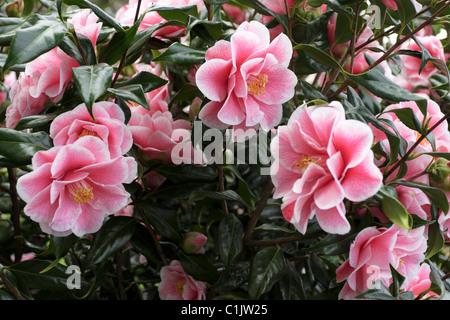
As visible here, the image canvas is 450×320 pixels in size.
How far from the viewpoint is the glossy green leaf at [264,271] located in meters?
0.78

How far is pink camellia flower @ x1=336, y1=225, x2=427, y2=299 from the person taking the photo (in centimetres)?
70

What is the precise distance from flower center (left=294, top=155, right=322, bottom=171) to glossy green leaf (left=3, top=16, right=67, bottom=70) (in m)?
0.35

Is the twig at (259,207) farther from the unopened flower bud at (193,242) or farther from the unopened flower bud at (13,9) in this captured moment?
the unopened flower bud at (13,9)

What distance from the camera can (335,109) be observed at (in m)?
0.59

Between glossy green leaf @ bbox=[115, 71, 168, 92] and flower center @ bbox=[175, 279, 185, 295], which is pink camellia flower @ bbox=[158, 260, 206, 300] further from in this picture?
glossy green leaf @ bbox=[115, 71, 168, 92]

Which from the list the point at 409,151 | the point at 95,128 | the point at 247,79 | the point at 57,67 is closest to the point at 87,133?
the point at 95,128

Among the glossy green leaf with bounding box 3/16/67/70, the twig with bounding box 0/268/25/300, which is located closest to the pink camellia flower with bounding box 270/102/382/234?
the glossy green leaf with bounding box 3/16/67/70

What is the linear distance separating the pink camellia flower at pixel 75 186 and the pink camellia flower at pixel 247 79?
15 cm

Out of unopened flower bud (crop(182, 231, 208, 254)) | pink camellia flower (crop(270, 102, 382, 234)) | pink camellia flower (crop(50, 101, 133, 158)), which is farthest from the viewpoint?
unopened flower bud (crop(182, 231, 208, 254))

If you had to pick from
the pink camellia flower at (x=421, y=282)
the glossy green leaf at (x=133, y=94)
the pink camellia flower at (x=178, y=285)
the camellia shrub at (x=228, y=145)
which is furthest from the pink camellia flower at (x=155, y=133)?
the pink camellia flower at (x=421, y=282)

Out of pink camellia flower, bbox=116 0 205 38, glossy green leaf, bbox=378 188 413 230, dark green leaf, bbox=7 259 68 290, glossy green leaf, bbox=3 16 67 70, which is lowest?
dark green leaf, bbox=7 259 68 290

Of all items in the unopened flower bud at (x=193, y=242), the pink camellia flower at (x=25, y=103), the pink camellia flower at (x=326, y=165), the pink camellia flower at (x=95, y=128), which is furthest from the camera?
the unopened flower bud at (x=193, y=242)
